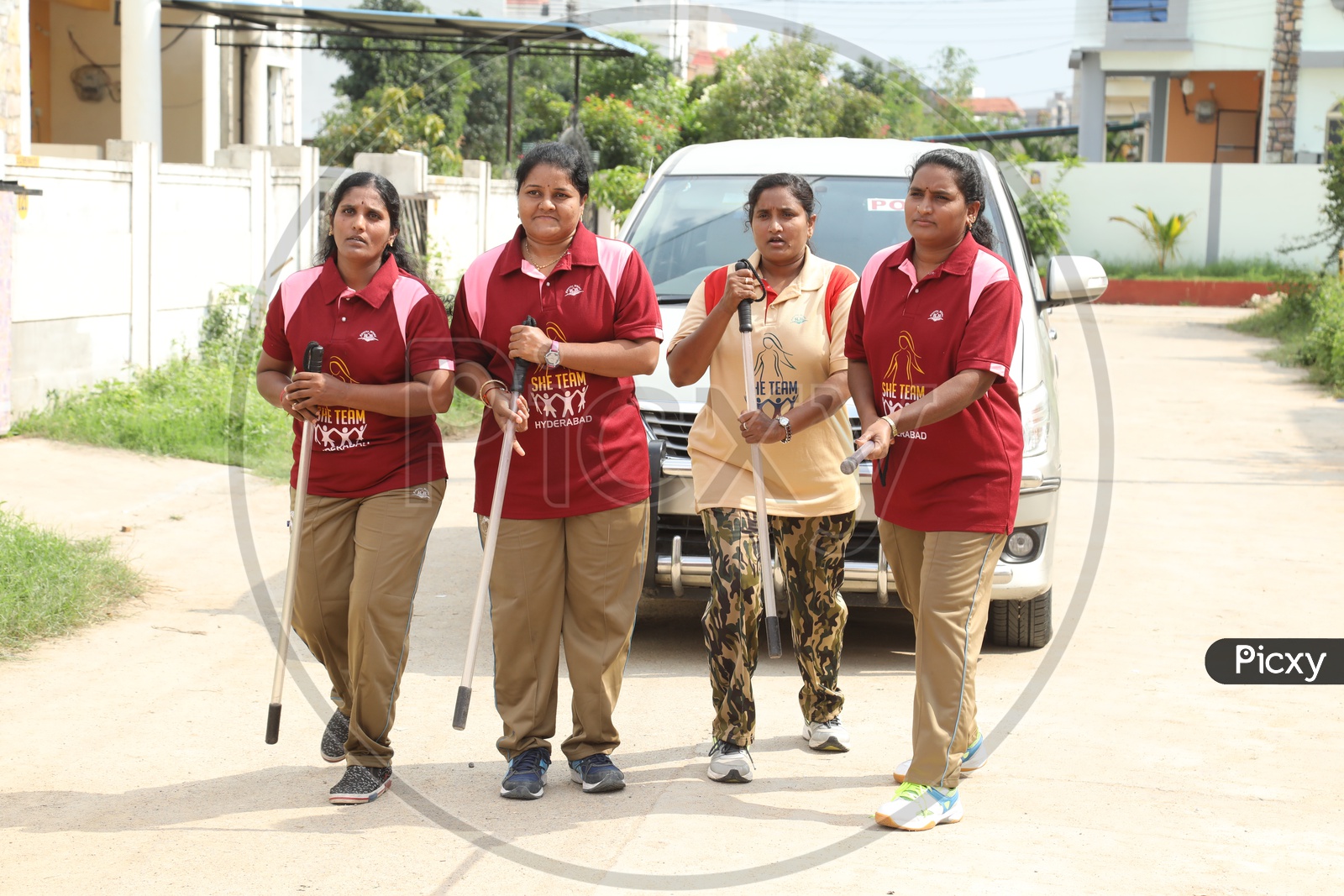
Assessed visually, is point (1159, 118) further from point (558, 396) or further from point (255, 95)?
point (558, 396)

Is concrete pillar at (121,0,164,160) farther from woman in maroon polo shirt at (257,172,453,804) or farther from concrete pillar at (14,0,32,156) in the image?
woman in maroon polo shirt at (257,172,453,804)

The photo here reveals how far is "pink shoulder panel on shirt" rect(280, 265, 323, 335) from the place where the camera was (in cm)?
446

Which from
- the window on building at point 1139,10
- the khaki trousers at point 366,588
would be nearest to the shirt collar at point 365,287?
the khaki trousers at point 366,588

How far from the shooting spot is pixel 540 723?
14.9 feet

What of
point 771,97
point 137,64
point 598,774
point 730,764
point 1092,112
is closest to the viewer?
point 598,774

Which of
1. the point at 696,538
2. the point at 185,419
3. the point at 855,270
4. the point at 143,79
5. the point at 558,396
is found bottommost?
the point at 185,419

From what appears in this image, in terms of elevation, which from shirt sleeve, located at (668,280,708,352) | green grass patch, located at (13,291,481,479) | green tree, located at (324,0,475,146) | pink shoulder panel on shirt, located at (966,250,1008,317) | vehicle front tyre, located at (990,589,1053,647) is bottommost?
vehicle front tyre, located at (990,589,1053,647)

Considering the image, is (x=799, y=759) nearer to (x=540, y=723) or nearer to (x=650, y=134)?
(x=540, y=723)

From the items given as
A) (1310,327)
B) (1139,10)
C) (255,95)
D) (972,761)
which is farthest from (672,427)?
(1139,10)

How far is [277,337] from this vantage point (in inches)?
177

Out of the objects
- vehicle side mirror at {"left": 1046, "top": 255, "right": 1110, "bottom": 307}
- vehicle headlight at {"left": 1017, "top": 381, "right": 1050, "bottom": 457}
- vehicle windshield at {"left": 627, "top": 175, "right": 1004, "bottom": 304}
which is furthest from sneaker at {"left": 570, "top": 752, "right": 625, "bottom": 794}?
vehicle side mirror at {"left": 1046, "top": 255, "right": 1110, "bottom": 307}

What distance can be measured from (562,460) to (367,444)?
0.60 meters

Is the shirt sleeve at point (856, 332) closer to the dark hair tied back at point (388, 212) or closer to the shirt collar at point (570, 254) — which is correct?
the shirt collar at point (570, 254)

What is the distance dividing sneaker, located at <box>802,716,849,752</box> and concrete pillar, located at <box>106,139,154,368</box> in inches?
332
